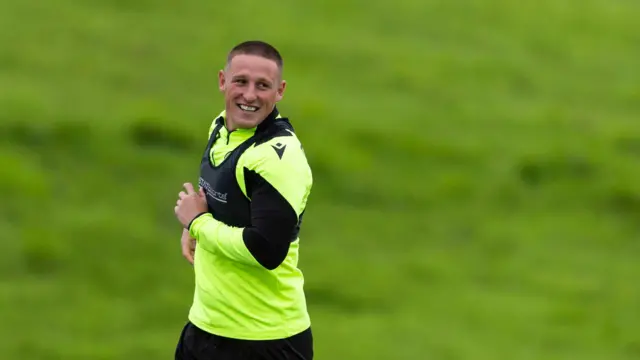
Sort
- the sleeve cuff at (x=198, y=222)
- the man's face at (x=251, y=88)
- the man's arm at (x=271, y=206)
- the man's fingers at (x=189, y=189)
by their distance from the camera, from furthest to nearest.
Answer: the man's fingers at (x=189, y=189) < the sleeve cuff at (x=198, y=222) < the man's face at (x=251, y=88) < the man's arm at (x=271, y=206)

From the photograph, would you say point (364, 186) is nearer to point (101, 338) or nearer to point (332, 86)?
point (332, 86)

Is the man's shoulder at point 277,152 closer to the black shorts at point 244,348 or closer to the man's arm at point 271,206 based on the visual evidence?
the man's arm at point 271,206

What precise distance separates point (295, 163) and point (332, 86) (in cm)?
1044

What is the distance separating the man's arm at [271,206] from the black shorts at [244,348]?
0.36 m

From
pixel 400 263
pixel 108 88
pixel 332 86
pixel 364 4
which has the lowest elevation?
pixel 400 263

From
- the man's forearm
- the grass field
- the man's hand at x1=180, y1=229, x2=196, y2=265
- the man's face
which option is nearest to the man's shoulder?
the man's face

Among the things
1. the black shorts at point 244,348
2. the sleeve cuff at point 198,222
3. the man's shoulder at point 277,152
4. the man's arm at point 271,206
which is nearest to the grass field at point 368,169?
the black shorts at point 244,348

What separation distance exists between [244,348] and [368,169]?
907 cm

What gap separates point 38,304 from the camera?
33.6 feet

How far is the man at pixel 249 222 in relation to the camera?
4496 mm

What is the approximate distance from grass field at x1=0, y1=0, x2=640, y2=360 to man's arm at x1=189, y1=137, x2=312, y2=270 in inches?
192

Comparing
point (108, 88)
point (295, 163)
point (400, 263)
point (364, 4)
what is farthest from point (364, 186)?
point (295, 163)

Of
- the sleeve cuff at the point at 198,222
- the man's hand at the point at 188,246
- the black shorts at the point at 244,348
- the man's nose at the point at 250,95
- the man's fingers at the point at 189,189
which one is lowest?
the black shorts at the point at 244,348

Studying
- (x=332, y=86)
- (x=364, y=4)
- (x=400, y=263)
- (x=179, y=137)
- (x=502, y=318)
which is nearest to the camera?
(x=502, y=318)
